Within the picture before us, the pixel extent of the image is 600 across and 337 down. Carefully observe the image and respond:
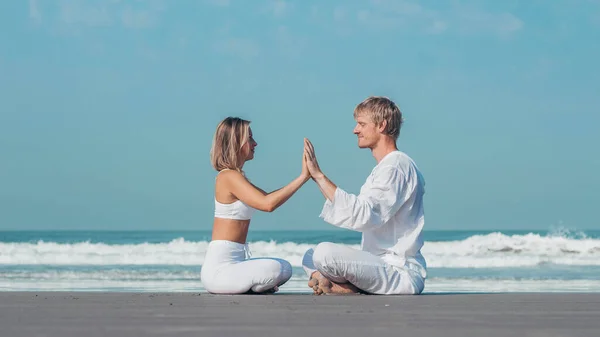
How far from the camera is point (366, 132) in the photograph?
6.27 metres

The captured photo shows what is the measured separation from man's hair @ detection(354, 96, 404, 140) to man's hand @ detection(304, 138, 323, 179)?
0.54m

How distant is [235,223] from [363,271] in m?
1.06

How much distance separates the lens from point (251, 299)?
570 centimetres

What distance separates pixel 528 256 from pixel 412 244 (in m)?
16.1

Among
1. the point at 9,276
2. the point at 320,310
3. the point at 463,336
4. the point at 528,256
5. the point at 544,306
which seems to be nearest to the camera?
the point at 463,336

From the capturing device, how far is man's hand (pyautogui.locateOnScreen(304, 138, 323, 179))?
591cm

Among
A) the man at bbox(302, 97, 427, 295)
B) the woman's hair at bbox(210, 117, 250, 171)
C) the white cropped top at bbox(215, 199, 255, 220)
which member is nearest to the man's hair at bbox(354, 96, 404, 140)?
the man at bbox(302, 97, 427, 295)

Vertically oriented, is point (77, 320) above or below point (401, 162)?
below

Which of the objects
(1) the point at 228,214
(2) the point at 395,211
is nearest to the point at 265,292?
(1) the point at 228,214

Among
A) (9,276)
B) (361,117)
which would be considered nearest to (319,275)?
(361,117)

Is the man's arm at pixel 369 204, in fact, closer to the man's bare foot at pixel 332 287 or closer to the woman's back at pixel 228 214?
the man's bare foot at pixel 332 287

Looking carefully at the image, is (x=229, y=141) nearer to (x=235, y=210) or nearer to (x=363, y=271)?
(x=235, y=210)

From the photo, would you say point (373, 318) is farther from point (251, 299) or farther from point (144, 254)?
point (144, 254)

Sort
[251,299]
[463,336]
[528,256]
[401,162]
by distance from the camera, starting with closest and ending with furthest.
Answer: [463,336] < [251,299] < [401,162] < [528,256]
